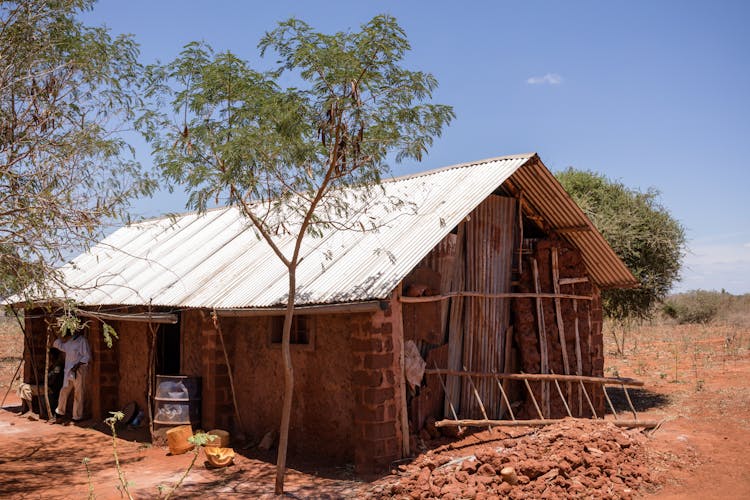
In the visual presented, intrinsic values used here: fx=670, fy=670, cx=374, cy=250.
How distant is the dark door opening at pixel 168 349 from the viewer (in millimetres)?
13062

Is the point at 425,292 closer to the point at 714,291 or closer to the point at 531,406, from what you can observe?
the point at 531,406

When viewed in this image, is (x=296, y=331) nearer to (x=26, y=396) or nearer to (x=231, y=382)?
(x=231, y=382)

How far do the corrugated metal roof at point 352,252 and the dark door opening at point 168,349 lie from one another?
3.84 ft

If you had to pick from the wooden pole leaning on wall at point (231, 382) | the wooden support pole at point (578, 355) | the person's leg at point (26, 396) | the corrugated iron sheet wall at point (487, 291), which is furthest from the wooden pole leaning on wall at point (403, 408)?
the person's leg at point (26, 396)

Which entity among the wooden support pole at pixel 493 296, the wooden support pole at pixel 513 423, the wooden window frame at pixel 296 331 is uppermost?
the wooden support pole at pixel 493 296

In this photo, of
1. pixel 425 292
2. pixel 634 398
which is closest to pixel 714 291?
pixel 634 398

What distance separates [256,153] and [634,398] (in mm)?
10934

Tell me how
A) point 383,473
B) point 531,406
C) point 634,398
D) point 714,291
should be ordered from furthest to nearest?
point 714,291 → point 634,398 → point 531,406 → point 383,473

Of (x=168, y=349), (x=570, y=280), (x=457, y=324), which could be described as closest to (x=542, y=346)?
(x=570, y=280)

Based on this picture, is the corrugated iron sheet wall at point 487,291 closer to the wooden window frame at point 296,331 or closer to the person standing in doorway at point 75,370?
the wooden window frame at point 296,331

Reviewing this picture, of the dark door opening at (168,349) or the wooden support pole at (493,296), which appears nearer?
the wooden support pole at (493,296)

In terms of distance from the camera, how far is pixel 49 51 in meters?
8.82

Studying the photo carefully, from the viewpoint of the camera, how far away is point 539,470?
24.2ft

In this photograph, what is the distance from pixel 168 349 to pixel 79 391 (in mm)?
1826
